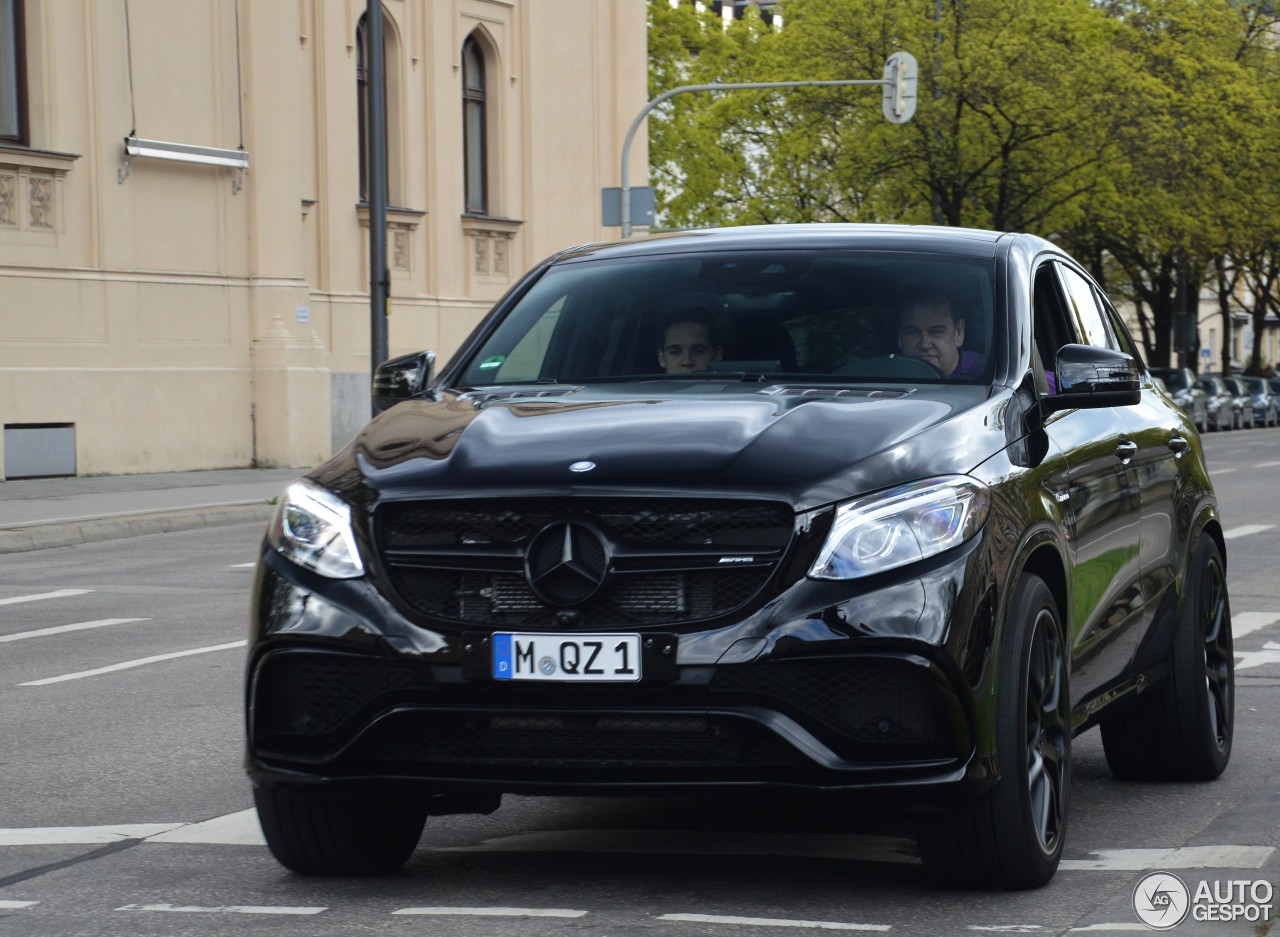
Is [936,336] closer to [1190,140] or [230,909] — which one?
[230,909]

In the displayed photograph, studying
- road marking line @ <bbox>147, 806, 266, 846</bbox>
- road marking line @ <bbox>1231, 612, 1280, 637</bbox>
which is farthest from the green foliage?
road marking line @ <bbox>147, 806, 266, 846</bbox>

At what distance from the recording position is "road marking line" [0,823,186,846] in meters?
6.06

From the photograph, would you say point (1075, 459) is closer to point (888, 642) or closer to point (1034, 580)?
point (1034, 580)

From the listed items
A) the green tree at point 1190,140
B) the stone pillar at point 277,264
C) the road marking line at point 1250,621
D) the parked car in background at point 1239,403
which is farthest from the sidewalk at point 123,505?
the parked car in background at point 1239,403

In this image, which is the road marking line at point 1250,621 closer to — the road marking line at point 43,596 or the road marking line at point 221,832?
the road marking line at point 221,832

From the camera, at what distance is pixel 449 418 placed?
5445 millimetres

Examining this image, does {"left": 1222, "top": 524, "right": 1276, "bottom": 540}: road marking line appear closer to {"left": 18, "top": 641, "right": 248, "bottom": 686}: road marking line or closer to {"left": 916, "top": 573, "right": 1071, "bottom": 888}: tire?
{"left": 18, "top": 641, "right": 248, "bottom": 686}: road marking line

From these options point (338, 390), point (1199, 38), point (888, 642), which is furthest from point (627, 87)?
point (888, 642)

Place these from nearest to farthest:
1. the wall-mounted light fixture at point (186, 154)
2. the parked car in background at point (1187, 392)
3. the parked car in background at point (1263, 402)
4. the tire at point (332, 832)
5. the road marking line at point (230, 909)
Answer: the road marking line at point (230, 909) → the tire at point (332, 832) → the wall-mounted light fixture at point (186, 154) → the parked car in background at point (1187, 392) → the parked car in background at point (1263, 402)

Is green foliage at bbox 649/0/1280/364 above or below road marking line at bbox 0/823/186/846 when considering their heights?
above

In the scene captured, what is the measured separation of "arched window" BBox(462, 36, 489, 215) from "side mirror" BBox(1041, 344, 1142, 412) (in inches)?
1153

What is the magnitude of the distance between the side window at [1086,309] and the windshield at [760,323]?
71 cm

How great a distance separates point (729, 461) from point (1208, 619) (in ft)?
9.33

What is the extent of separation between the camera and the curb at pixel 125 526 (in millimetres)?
17875
